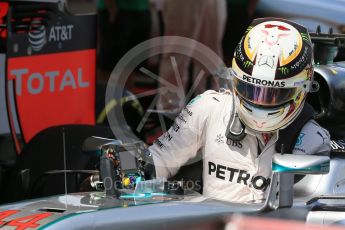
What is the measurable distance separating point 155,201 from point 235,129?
649 millimetres

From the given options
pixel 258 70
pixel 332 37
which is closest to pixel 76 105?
pixel 332 37

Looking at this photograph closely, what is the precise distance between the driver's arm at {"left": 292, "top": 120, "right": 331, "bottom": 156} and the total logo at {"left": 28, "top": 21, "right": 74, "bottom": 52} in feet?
8.31

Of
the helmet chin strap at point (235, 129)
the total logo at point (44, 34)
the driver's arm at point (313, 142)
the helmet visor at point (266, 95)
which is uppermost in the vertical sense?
the total logo at point (44, 34)

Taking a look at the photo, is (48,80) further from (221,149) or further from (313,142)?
(313,142)

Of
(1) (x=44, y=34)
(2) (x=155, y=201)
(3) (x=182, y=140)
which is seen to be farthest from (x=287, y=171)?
(1) (x=44, y=34)

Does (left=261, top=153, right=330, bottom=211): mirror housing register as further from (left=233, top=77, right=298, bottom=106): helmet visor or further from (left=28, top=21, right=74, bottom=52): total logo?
(left=28, top=21, right=74, bottom=52): total logo

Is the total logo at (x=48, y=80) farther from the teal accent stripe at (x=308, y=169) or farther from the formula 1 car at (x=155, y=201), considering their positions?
the teal accent stripe at (x=308, y=169)

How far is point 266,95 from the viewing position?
3.90 metres

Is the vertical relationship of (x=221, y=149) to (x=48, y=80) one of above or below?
below

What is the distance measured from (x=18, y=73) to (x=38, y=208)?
2533 mm

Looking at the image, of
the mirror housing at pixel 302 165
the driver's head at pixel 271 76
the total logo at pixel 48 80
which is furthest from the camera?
the total logo at pixel 48 80

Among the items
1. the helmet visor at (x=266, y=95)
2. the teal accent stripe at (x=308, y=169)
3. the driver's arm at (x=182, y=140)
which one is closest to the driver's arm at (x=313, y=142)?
the helmet visor at (x=266, y=95)

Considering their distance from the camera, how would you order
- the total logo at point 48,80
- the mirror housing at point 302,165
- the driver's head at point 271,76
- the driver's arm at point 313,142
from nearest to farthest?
the mirror housing at point 302,165 < the driver's head at point 271,76 < the driver's arm at point 313,142 < the total logo at point 48,80

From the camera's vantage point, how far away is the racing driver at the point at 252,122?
3908 mm
